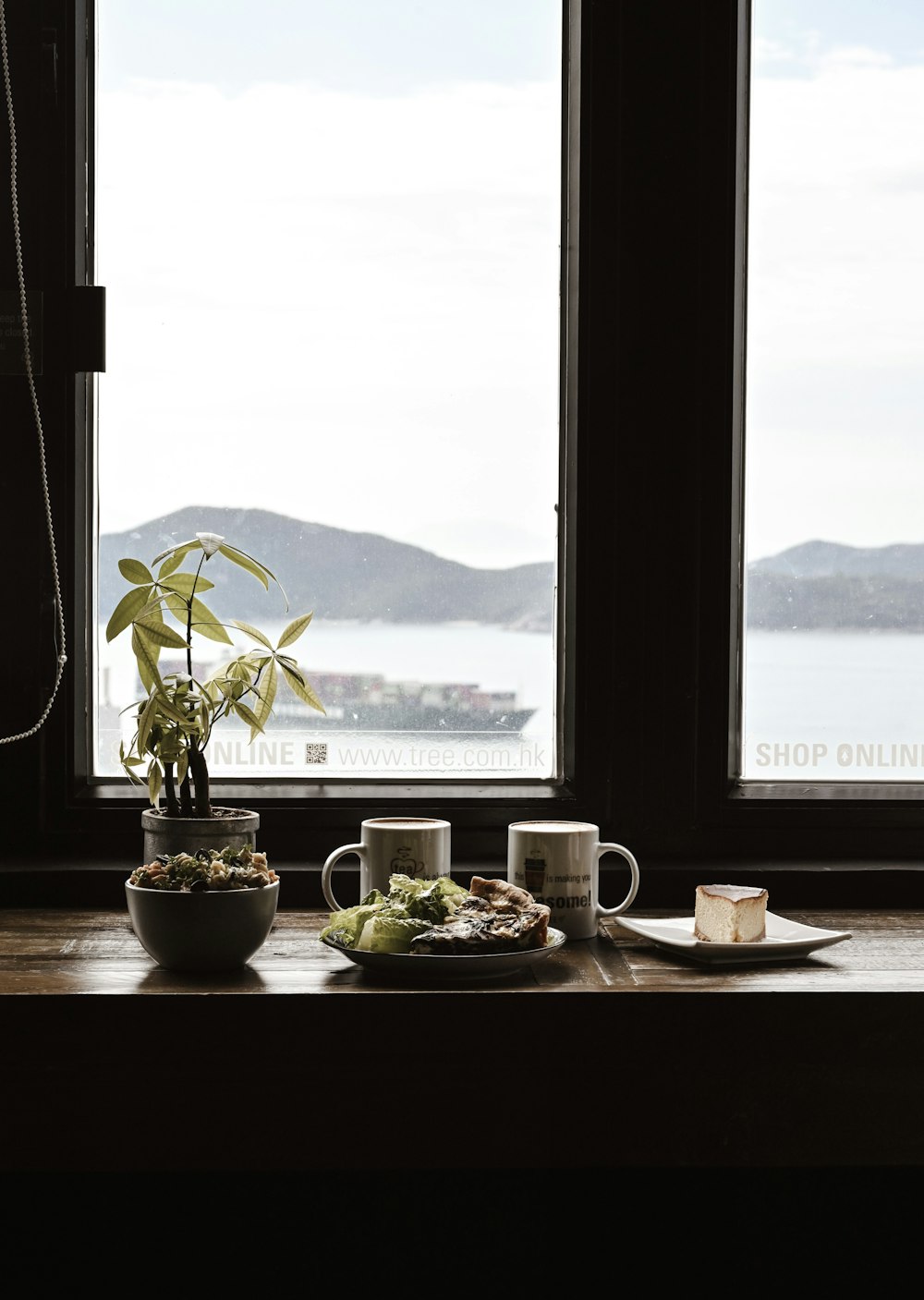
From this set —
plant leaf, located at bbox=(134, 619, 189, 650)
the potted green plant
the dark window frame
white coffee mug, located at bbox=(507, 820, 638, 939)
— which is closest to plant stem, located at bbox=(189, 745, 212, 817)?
the potted green plant

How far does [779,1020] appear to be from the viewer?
3.86 ft

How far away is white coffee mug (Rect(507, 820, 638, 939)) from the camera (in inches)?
55.5

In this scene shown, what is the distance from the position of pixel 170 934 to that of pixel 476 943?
303 mm

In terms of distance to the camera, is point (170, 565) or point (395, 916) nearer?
point (395, 916)

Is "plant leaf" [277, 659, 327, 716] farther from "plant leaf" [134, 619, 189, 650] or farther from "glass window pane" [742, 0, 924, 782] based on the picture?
"glass window pane" [742, 0, 924, 782]

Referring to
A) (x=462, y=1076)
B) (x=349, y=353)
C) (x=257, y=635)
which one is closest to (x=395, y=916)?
(x=462, y=1076)

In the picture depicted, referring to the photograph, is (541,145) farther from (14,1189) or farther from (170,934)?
(14,1189)

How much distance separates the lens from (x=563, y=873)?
4.63 ft

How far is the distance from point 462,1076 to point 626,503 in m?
0.80

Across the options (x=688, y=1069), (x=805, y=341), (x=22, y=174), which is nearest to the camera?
(x=688, y=1069)

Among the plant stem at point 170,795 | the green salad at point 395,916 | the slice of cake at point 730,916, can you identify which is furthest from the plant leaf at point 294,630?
the slice of cake at point 730,916

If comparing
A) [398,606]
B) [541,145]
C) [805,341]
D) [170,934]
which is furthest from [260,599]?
[805,341]

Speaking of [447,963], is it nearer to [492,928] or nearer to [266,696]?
[492,928]

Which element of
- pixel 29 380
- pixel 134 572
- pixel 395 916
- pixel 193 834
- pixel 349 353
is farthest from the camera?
pixel 349 353
